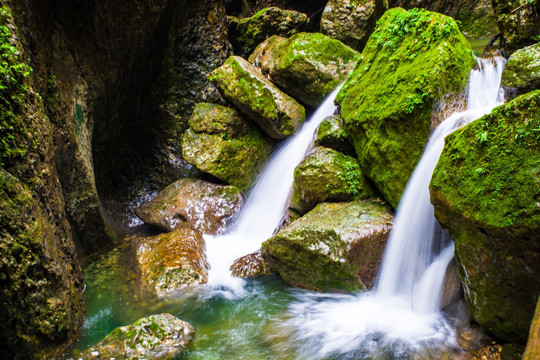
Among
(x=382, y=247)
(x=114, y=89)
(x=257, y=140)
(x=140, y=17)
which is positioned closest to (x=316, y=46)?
(x=257, y=140)

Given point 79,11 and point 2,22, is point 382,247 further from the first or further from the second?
point 79,11

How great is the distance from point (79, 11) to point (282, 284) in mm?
5616

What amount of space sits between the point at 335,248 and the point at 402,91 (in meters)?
2.42

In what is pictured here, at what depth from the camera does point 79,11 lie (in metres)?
5.49

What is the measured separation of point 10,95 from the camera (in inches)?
132

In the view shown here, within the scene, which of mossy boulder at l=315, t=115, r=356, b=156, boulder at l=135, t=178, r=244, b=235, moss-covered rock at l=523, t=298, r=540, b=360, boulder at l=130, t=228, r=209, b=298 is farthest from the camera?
boulder at l=135, t=178, r=244, b=235

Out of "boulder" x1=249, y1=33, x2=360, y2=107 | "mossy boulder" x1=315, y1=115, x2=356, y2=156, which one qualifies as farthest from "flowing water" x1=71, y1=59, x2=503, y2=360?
"boulder" x1=249, y1=33, x2=360, y2=107

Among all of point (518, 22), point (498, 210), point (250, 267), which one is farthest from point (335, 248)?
point (518, 22)

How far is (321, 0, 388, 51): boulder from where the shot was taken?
8.80m

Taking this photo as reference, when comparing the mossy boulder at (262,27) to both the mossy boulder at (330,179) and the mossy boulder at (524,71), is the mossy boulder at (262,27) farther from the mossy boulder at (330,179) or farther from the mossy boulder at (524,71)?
the mossy boulder at (524,71)

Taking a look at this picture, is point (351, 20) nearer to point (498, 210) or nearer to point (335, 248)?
point (335, 248)

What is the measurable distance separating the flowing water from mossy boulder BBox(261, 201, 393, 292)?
0.16 m

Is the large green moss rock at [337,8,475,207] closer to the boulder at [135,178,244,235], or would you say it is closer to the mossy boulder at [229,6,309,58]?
the boulder at [135,178,244,235]

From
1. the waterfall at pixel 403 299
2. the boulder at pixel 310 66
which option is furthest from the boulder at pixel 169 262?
the boulder at pixel 310 66
